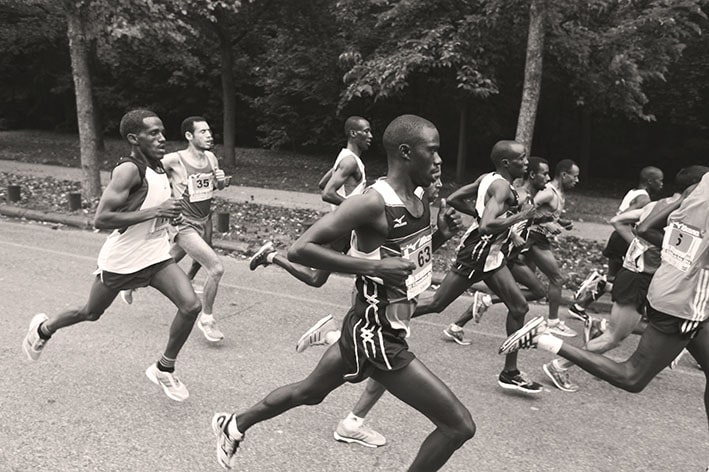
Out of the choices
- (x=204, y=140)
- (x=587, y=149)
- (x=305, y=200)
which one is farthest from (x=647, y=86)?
(x=204, y=140)

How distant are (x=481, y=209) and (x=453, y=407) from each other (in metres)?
2.32

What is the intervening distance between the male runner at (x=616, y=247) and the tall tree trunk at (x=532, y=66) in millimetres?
3744

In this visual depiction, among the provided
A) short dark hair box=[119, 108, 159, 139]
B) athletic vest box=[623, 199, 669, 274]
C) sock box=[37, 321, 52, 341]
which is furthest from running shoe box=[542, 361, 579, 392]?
sock box=[37, 321, 52, 341]

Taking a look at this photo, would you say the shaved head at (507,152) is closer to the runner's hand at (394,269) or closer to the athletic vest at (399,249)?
the athletic vest at (399,249)

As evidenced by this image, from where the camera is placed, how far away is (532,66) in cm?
984

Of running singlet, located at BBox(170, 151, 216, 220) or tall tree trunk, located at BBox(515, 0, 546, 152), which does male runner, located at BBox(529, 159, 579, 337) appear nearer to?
running singlet, located at BBox(170, 151, 216, 220)

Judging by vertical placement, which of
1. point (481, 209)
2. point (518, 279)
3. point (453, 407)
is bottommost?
point (518, 279)

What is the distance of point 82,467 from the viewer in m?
3.63

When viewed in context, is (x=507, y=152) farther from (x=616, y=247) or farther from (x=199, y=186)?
(x=199, y=186)

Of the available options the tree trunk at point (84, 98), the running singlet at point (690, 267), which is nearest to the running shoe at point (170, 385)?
the running singlet at point (690, 267)

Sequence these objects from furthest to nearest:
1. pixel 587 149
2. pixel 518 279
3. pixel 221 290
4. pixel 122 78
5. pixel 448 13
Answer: pixel 122 78 < pixel 587 149 < pixel 448 13 < pixel 221 290 < pixel 518 279

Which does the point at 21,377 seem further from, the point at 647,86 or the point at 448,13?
the point at 647,86

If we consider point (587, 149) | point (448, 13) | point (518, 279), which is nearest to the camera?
point (518, 279)

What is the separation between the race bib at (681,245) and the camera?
3.57 m
